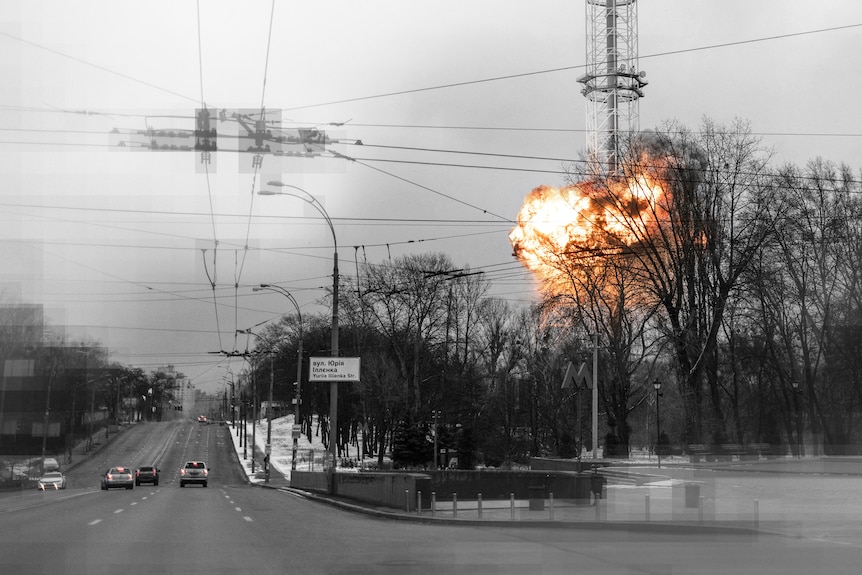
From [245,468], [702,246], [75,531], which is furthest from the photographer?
[245,468]

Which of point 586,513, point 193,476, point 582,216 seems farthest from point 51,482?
point 586,513

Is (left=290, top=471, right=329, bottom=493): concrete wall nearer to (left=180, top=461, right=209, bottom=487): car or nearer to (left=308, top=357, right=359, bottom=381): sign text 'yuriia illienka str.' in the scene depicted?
(left=308, top=357, right=359, bottom=381): sign text 'yuriia illienka str.'

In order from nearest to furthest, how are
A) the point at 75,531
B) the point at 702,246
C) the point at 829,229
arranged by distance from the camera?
1. the point at 75,531
2. the point at 702,246
3. the point at 829,229

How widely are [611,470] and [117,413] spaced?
414 feet

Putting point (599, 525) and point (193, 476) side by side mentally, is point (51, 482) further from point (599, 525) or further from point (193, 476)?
point (599, 525)

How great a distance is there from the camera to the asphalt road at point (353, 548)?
46.0 feet

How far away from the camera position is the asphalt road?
1401cm

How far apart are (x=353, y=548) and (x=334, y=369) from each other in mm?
18768

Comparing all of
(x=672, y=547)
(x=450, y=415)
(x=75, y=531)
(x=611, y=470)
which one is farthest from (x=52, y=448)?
(x=672, y=547)

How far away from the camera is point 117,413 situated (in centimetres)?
15575

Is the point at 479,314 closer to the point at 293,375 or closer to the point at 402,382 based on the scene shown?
the point at 402,382

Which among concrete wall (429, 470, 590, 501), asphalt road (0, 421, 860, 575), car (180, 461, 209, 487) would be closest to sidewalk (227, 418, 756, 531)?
asphalt road (0, 421, 860, 575)

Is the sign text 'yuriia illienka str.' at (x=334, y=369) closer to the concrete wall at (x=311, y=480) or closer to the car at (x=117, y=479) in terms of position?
the concrete wall at (x=311, y=480)

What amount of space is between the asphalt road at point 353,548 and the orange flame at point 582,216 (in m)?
→ 26.6
